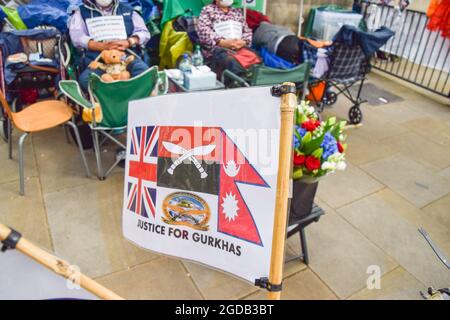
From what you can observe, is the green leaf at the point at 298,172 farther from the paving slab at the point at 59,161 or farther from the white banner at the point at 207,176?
the paving slab at the point at 59,161

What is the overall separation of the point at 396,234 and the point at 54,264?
2.48m

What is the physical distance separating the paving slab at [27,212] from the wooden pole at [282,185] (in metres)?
1.82

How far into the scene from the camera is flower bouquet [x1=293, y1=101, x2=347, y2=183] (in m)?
1.76

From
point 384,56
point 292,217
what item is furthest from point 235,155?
point 384,56

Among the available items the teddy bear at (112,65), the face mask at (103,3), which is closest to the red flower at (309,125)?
the teddy bear at (112,65)

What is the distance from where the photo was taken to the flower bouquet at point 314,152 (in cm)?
176

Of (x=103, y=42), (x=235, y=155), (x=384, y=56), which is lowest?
(x=384, y=56)

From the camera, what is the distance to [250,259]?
1.06 metres

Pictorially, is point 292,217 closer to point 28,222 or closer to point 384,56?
point 28,222

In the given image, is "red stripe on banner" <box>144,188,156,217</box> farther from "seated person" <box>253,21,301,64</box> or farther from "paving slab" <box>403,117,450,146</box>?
"paving slab" <box>403,117,450,146</box>

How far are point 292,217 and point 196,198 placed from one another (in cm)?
100

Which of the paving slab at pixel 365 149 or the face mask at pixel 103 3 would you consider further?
the paving slab at pixel 365 149

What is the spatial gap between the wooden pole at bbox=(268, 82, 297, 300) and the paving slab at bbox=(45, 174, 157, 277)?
1.43 m
